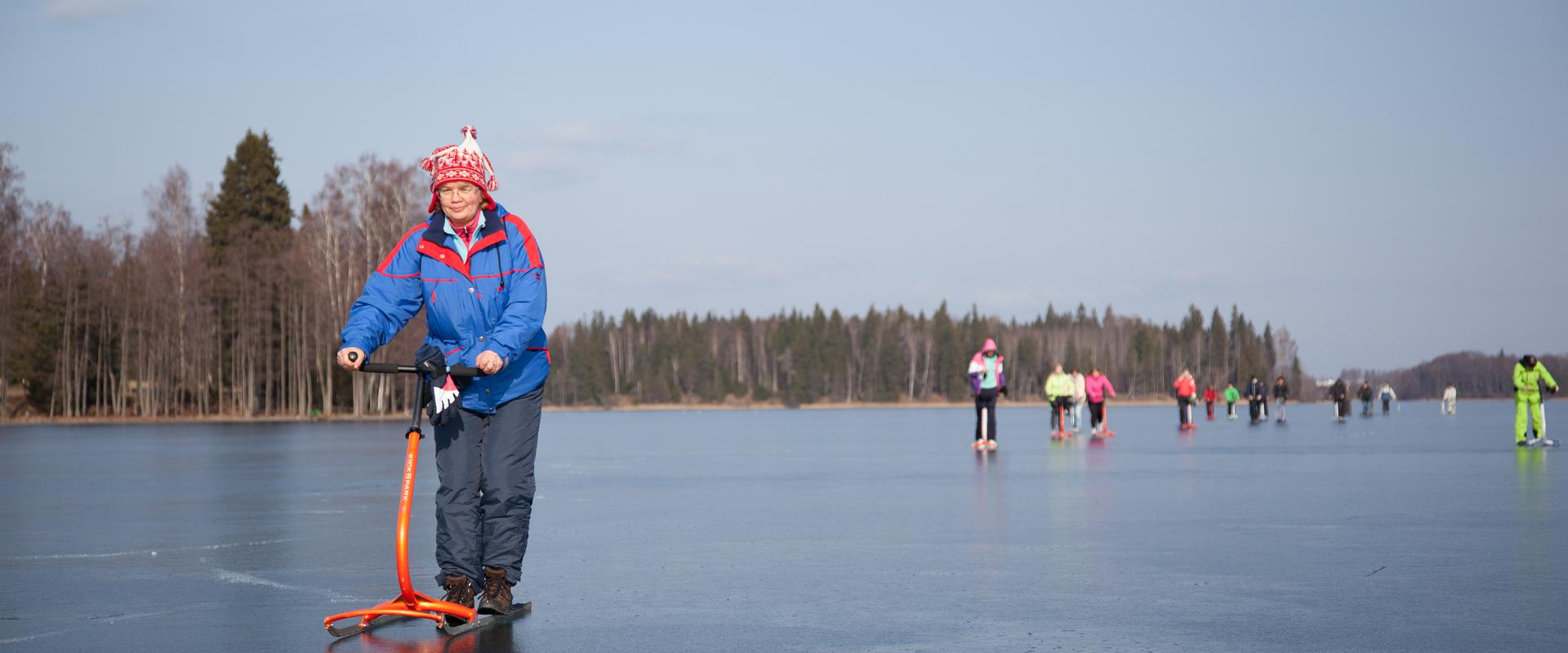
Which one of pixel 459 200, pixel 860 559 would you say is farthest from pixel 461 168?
pixel 860 559

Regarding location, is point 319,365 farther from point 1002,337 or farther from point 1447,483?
point 1002,337

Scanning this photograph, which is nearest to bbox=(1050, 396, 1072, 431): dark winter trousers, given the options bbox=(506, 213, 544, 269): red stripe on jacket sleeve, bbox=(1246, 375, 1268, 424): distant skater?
bbox=(1246, 375, 1268, 424): distant skater

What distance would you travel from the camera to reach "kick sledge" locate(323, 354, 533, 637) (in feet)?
18.9

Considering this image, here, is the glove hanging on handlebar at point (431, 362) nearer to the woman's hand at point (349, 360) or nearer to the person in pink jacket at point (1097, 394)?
the woman's hand at point (349, 360)

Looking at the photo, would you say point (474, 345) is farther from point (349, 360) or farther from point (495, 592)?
point (495, 592)

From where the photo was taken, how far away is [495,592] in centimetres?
620

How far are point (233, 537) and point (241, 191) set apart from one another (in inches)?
2896

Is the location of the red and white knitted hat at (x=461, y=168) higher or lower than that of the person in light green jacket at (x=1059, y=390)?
higher

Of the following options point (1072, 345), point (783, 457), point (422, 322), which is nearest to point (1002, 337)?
point (1072, 345)

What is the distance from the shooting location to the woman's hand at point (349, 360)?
573 cm

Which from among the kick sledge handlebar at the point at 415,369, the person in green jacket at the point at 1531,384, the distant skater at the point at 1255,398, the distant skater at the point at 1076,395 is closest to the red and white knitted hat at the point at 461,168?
the kick sledge handlebar at the point at 415,369

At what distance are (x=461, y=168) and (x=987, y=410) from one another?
18838 millimetres

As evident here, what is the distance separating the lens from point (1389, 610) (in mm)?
6277

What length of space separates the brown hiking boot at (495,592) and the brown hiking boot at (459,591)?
0.07 metres
